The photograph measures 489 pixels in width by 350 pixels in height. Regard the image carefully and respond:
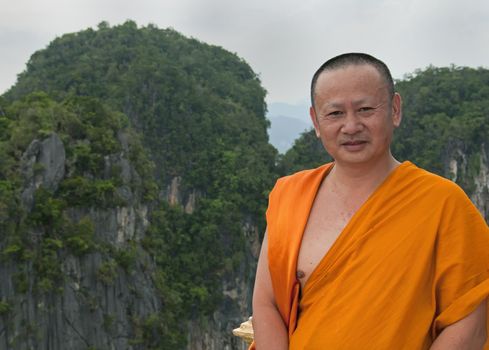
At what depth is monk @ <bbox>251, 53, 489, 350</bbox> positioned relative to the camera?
1.45 m

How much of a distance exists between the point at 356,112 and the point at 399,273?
1.21 ft

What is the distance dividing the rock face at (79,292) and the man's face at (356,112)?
12.9 m

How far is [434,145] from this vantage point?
25.9 meters

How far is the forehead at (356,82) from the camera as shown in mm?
1531

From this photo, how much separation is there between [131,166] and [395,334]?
54.7 ft

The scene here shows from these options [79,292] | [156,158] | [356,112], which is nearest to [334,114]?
[356,112]

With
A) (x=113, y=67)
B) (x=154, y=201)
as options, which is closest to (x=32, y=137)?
(x=154, y=201)

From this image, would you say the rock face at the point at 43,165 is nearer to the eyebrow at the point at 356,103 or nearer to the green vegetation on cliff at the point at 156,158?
the green vegetation on cliff at the point at 156,158

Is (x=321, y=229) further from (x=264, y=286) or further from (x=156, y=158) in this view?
(x=156, y=158)

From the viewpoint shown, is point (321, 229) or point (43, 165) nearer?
point (321, 229)

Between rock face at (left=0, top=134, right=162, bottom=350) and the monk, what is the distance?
12766 mm

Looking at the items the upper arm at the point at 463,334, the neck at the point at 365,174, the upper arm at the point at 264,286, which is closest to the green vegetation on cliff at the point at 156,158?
the upper arm at the point at 264,286

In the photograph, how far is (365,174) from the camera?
1.61 m

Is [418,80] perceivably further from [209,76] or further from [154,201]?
[154,201]
